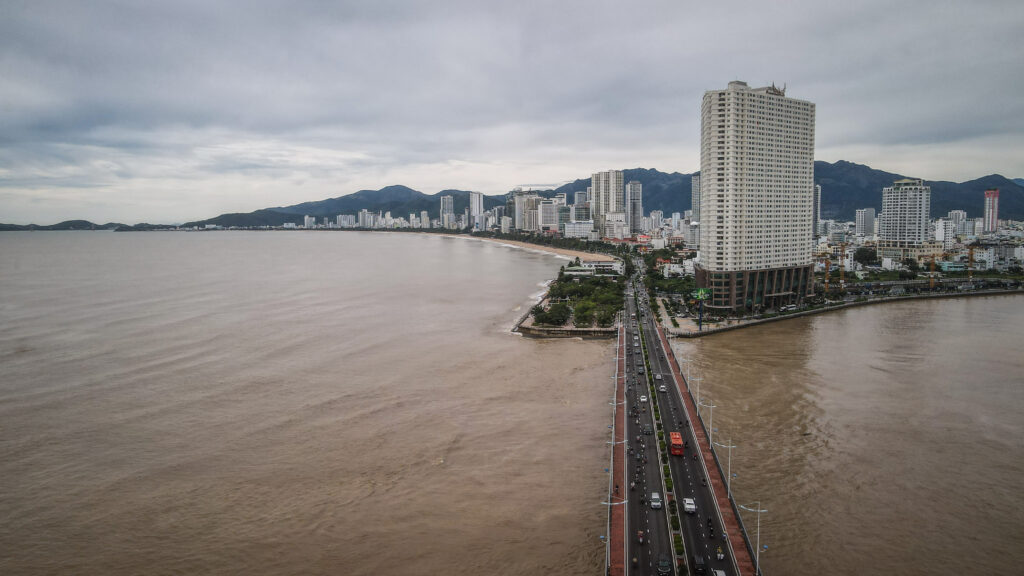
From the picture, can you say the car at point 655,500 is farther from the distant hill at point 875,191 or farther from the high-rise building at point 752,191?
the distant hill at point 875,191

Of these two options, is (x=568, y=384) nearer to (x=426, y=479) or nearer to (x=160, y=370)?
(x=426, y=479)

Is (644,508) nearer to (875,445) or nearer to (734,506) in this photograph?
(734,506)

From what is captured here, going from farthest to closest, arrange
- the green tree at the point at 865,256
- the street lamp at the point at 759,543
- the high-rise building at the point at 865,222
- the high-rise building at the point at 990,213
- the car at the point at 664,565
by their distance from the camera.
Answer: the high-rise building at the point at 865,222
the high-rise building at the point at 990,213
the green tree at the point at 865,256
the street lamp at the point at 759,543
the car at the point at 664,565

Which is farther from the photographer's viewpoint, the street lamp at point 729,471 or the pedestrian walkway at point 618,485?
the street lamp at point 729,471

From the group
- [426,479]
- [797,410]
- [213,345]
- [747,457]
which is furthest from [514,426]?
[213,345]

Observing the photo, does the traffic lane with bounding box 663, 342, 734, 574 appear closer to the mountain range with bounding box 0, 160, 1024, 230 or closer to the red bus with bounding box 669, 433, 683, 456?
the red bus with bounding box 669, 433, 683, 456

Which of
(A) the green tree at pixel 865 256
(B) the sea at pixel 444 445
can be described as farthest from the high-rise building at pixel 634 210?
(B) the sea at pixel 444 445

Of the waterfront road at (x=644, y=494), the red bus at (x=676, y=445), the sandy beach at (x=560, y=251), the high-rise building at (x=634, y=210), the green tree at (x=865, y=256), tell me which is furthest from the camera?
the high-rise building at (x=634, y=210)
